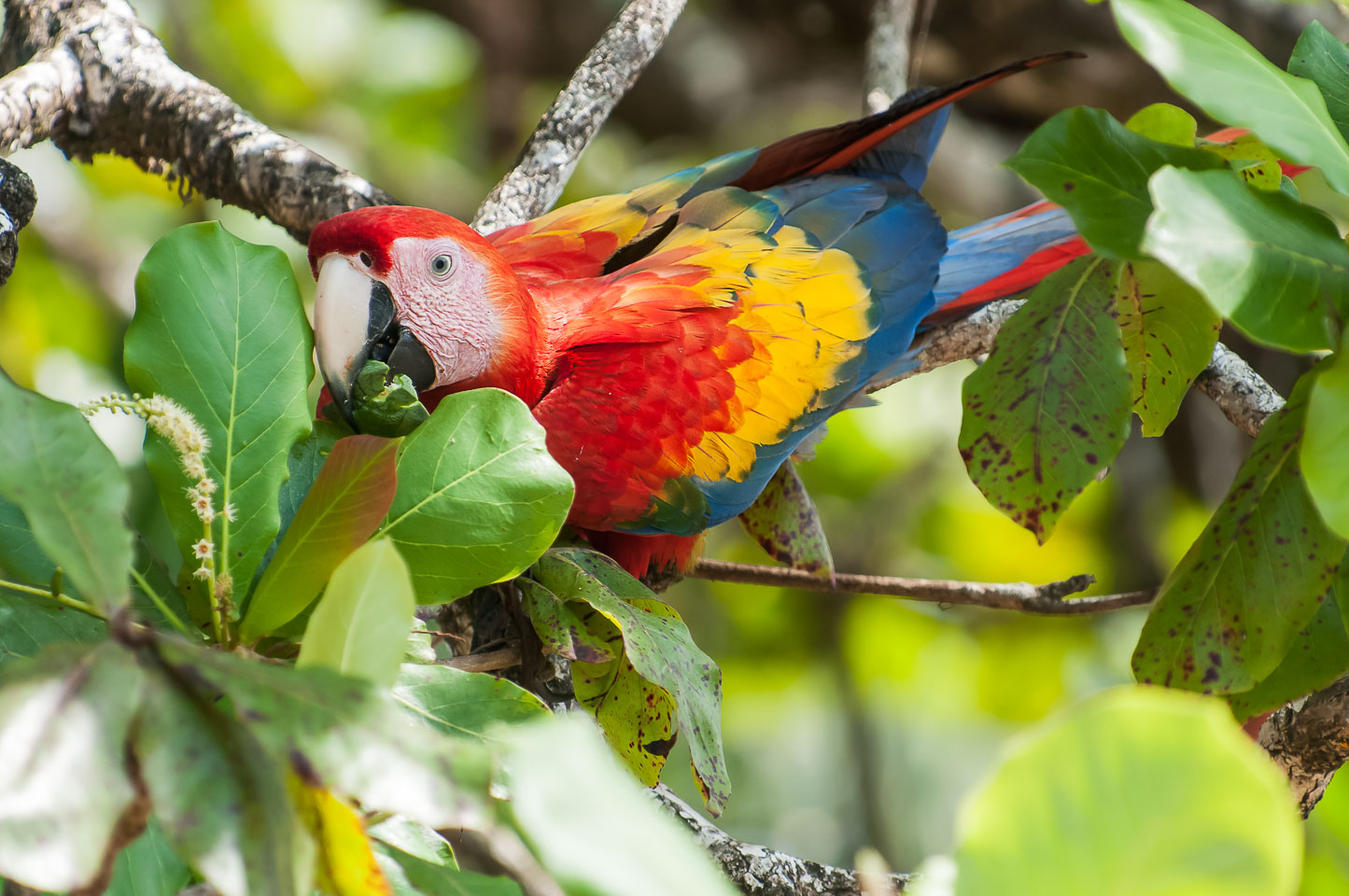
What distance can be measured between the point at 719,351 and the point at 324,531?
461 mm

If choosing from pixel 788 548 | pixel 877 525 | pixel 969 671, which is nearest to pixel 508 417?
pixel 788 548

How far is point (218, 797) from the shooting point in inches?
11.9

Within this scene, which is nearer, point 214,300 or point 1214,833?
point 1214,833

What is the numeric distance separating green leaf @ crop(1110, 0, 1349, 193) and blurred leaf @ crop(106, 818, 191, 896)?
1.56 ft

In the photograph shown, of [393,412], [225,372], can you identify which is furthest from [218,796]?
[393,412]

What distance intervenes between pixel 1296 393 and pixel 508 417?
376mm

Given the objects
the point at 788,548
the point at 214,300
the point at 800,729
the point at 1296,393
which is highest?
the point at 214,300

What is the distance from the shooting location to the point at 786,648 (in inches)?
78.5

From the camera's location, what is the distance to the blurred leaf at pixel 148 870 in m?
0.40

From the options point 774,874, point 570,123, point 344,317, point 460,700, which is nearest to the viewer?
point 460,700

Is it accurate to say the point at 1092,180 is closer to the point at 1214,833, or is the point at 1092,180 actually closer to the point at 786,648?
the point at 1214,833

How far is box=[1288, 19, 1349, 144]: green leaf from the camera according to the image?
478 millimetres

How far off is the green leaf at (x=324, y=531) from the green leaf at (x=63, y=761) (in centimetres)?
15

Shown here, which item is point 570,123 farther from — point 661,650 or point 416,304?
point 661,650
